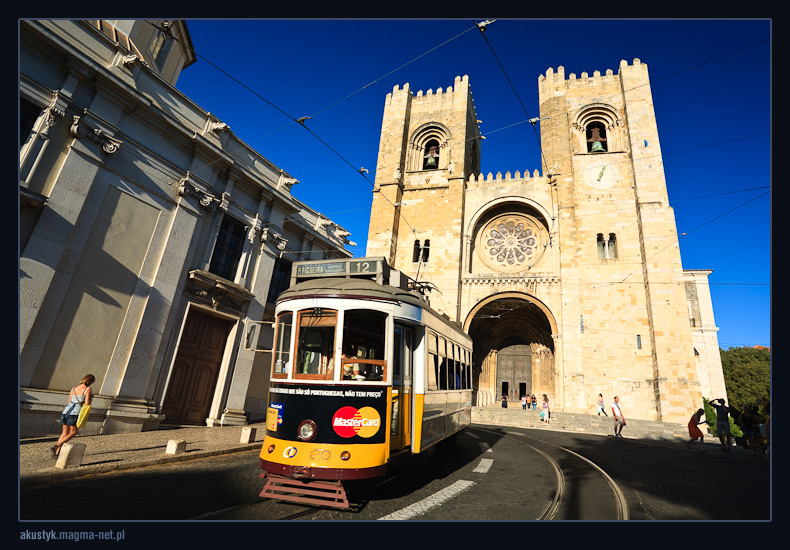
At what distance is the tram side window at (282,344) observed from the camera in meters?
4.92

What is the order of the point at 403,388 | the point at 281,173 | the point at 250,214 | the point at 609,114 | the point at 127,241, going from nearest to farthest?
the point at 403,388 < the point at 127,241 < the point at 250,214 < the point at 281,173 < the point at 609,114

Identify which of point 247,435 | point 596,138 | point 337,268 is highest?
point 596,138

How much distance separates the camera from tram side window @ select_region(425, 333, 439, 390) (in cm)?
564

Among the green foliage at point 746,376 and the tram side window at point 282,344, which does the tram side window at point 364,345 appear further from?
the green foliage at point 746,376

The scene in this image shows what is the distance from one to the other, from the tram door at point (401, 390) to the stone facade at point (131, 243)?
6.71 ft

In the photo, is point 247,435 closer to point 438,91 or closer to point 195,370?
point 195,370

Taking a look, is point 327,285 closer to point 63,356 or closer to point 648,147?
point 63,356

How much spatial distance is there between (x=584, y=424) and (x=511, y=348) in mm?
8557

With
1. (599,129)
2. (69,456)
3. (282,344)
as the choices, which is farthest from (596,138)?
(69,456)

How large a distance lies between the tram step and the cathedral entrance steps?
52.2ft

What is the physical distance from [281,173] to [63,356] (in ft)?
30.9

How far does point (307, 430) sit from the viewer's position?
14.4ft

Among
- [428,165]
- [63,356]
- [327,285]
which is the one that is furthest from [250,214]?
[428,165]

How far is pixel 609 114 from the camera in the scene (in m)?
23.7
